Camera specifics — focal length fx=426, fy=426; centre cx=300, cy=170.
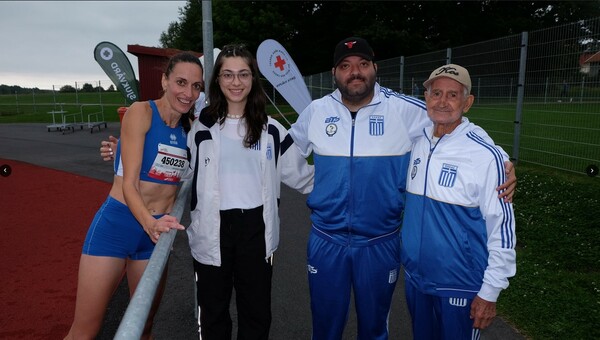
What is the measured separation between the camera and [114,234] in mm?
2533

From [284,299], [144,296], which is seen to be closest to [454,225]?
[144,296]

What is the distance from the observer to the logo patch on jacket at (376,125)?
2633mm

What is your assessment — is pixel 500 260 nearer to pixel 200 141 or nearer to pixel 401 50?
pixel 200 141

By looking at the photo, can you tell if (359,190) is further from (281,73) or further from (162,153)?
(281,73)

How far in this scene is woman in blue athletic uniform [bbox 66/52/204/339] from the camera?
2436 millimetres

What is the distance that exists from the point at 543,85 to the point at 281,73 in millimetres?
4723

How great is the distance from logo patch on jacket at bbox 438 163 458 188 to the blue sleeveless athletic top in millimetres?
1511

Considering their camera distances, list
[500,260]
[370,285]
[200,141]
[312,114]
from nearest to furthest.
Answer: [500,260] → [200,141] → [370,285] → [312,114]

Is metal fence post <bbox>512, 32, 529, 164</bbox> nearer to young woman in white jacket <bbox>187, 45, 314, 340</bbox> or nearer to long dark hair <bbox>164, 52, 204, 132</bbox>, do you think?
young woman in white jacket <bbox>187, 45, 314, 340</bbox>

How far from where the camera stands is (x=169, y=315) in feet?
12.3

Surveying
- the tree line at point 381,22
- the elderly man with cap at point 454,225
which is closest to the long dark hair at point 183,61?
the elderly man with cap at point 454,225

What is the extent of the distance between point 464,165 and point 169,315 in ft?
9.34

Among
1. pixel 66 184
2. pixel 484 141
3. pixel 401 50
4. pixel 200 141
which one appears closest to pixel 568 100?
pixel 484 141

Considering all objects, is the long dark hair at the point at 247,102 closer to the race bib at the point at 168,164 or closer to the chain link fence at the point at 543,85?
the race bib at the point at 168,164
